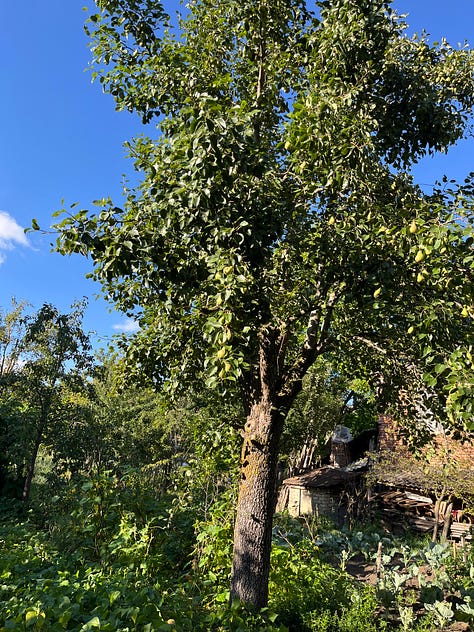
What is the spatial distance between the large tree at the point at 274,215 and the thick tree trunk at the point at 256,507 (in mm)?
19

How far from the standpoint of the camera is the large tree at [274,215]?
3.58m

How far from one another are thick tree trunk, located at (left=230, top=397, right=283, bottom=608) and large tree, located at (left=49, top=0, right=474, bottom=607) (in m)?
0.02

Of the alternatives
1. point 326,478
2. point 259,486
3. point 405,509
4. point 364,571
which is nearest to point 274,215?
point 259,486

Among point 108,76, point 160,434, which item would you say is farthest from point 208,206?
point 160,434

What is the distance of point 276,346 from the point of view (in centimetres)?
562

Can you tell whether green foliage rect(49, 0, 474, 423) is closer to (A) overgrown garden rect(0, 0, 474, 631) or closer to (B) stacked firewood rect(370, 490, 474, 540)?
(A) overgrown garden rect(0, 0, 474, 631)

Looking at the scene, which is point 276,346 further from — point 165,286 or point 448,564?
point 448,564

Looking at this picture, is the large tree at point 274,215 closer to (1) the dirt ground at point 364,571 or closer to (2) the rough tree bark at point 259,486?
(2) the rough tree bark at point 259,486

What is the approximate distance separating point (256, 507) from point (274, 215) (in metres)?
3.23

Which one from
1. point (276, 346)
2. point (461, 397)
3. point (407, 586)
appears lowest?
point (407, 586)

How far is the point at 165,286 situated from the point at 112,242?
2.59 ft

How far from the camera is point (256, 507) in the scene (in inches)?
198

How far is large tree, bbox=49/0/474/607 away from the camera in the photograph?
3.58 meters

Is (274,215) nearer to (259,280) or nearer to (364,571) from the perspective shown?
(259,280)
